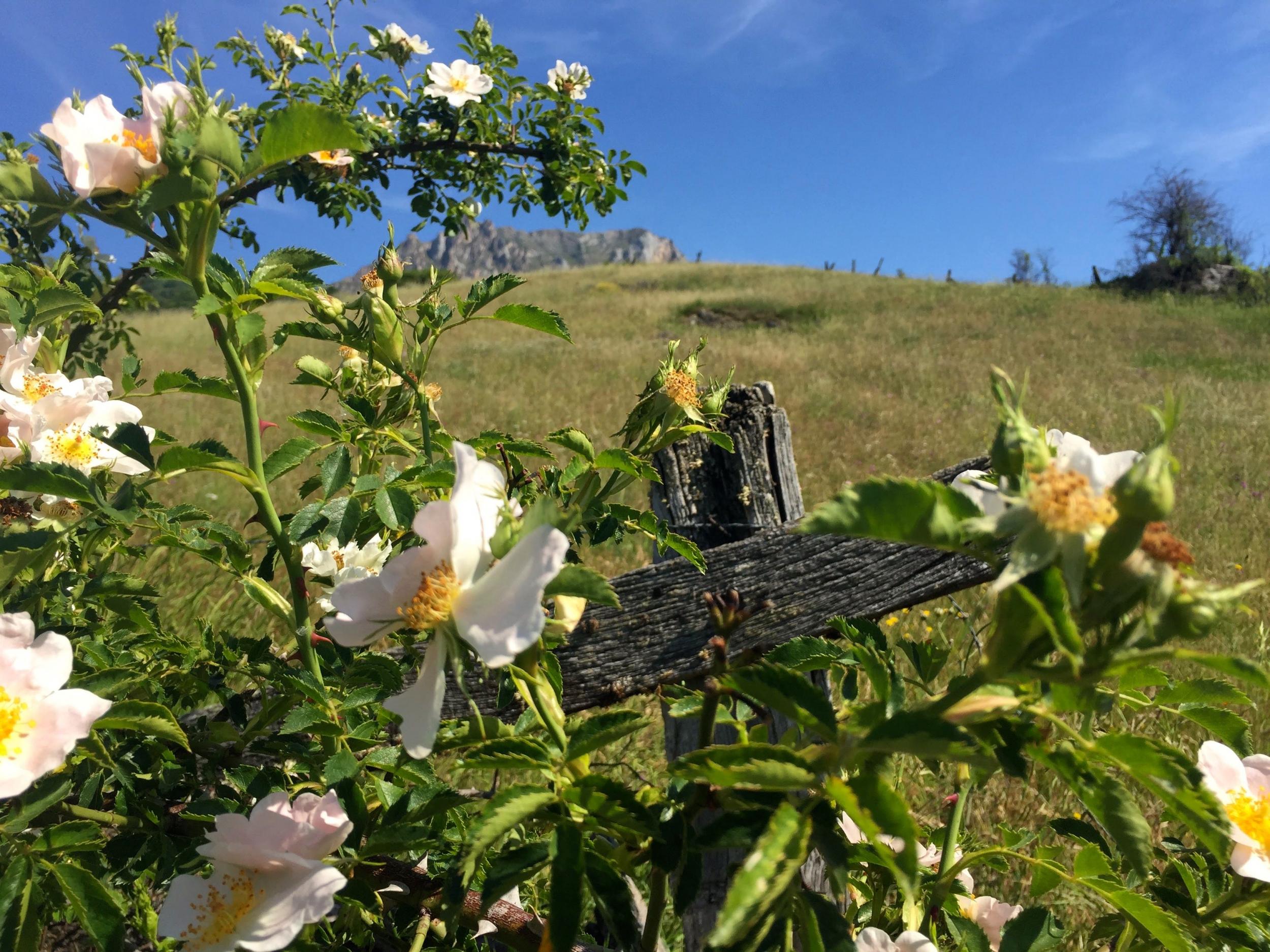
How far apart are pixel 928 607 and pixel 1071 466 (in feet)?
10.6

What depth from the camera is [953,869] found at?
0.90 m

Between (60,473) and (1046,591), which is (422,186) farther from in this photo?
(1046,591)

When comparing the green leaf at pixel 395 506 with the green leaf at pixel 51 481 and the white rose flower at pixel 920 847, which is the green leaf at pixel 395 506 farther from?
the white rose flower at pixel 920 847

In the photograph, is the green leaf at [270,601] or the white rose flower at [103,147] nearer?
the white rose flower at [103,147]

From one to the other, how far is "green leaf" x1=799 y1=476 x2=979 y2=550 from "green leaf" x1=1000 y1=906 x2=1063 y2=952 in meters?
0.63

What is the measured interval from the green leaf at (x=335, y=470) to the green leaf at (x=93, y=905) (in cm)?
46

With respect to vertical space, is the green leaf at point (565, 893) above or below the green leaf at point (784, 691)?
below

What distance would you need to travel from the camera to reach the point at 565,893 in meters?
0.57

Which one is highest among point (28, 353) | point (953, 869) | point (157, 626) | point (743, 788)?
point (28, 353)

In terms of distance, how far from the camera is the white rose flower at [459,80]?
8.02ft

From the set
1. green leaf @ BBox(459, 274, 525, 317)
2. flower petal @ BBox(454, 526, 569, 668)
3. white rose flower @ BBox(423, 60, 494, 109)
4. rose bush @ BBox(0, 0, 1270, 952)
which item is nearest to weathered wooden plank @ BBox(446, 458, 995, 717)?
rose bush @ BBox(0, 0, 1270, 952)

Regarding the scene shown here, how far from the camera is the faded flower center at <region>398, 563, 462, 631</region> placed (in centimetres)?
60

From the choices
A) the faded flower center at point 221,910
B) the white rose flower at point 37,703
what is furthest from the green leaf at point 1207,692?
the white rose flower at point 37,703

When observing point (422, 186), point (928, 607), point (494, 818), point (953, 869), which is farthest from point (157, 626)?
point (928, 607)
